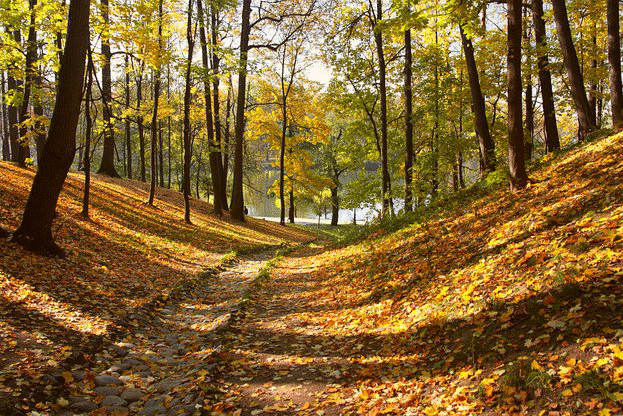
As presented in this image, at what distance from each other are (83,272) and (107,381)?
4.33 metres

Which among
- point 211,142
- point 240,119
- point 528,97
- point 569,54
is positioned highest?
point 528,97

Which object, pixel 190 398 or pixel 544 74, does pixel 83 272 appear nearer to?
pixel 190 398

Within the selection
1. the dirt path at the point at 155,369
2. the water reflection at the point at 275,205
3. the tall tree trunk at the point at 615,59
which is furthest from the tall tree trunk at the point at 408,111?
A: the dirt path at the point at 155,369

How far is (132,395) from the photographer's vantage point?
14.1 feet

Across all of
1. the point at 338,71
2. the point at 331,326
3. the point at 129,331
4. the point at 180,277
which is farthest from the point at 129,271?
the point at 338,71

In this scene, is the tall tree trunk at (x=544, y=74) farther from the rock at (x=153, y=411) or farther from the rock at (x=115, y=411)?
the rock at (x=115, y=411)

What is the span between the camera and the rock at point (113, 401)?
407 cm

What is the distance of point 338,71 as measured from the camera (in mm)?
17844

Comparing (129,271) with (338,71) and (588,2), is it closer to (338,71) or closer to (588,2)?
(338,71)

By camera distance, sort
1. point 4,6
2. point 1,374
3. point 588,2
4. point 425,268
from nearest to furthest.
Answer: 1. point 1,374
2. point 425,268
3. point 4,6
4. point 588,2

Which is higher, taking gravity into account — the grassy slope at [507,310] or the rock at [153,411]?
the grassy slope at [507,310]

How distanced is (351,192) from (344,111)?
499 cm

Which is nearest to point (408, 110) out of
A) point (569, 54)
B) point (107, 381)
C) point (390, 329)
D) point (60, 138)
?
point (569, 54)

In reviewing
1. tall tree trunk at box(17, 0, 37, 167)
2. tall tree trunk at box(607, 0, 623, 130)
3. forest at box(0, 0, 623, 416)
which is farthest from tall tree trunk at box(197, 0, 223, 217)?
tall tree trunk at box(607, 0, 623, 130)
